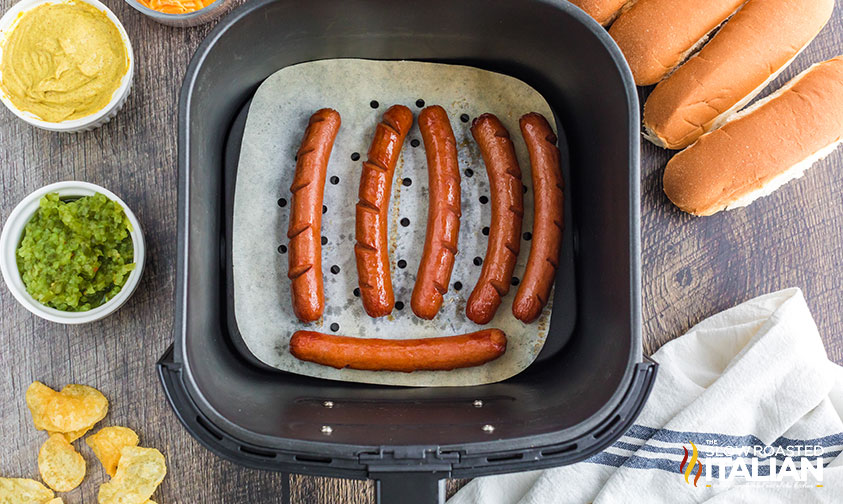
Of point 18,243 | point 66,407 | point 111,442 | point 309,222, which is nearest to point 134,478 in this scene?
point 111,442

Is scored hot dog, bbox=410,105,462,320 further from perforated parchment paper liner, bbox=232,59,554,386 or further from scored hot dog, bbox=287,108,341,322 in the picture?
scored hot dog, bbox=287,108,341,322

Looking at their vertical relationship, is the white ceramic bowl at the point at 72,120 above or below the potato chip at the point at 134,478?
above

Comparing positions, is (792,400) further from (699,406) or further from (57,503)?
(57,503)

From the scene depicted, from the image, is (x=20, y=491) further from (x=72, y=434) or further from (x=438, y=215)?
(x=438, y=215)

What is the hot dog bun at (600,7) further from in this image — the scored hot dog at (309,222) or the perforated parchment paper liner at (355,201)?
the scored hot dog at (309,222)

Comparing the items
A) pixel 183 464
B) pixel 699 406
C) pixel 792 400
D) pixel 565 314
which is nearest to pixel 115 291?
pixel 183 464

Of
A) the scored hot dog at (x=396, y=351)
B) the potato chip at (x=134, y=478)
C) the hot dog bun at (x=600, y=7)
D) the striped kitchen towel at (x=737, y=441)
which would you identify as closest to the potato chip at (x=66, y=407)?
the potato chip at (x=134, y=478)
